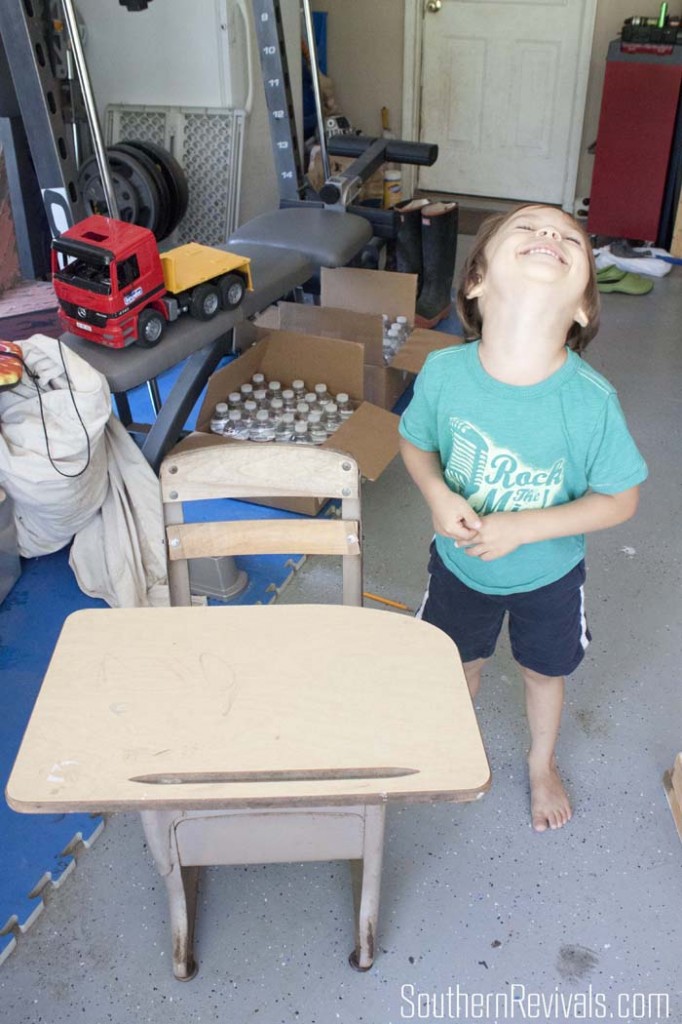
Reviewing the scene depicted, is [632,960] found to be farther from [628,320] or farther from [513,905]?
[628,320]

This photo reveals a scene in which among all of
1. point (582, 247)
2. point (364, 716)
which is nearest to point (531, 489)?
point (582, 247)

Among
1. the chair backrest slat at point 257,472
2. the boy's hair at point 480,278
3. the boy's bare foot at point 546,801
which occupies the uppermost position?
the boy's hair at point 480,278

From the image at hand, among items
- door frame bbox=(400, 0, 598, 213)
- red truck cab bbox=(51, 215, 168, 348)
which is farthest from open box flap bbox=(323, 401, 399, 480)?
door frame bbox=(400, 0, 598, 213)

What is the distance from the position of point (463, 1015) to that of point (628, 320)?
2979 mm

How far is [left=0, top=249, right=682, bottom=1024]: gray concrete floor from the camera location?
1.33m

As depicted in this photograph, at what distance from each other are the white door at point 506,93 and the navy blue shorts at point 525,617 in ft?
13.0

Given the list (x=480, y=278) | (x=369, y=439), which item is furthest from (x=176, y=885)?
(x=369, y=439)

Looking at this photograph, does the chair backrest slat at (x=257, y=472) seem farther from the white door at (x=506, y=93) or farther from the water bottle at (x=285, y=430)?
the white door at (x=506, y=93)

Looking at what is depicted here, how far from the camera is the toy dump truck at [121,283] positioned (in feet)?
6.26

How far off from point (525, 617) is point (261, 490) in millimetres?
465

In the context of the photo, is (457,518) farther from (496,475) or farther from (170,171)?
(170,171)

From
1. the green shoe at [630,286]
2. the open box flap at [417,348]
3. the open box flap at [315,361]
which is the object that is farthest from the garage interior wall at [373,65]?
the open box flap at [315,361]

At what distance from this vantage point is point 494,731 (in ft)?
5.84

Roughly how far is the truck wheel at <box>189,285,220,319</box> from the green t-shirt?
3.31ft
